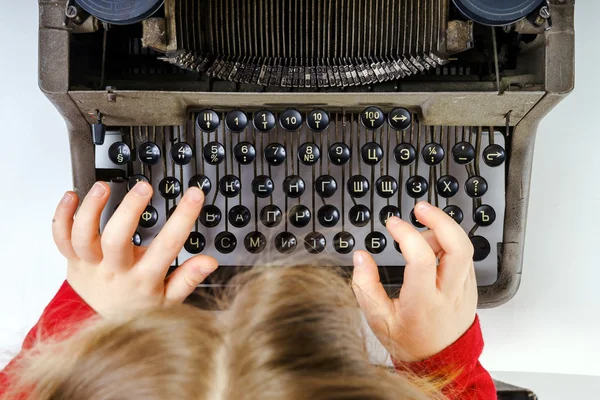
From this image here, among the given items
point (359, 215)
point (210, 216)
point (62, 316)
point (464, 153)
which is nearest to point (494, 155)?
point (464, 153)

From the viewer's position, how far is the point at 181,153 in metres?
1.64

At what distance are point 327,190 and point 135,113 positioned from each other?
589 millimetres

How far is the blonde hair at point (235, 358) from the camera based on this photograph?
0.91m

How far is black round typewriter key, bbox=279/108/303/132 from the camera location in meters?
1.59

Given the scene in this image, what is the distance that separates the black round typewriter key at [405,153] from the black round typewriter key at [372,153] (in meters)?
0.06

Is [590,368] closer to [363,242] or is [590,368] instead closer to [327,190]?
[363,242]

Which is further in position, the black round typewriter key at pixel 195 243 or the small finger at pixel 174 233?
the black round typewriter key at pixel 195 243

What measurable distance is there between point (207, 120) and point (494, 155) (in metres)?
0.83

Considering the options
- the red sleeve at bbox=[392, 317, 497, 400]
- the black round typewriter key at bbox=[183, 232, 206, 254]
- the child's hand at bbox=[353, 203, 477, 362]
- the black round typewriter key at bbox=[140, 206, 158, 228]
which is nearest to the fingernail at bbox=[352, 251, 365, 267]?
the child's hand at bbox=[353, 203, 477, 362]

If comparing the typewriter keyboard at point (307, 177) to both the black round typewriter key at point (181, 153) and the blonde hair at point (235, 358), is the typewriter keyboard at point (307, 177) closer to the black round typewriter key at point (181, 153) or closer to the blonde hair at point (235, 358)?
the black round typewriter key at point (181, 153)

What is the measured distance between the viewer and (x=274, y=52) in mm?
1584

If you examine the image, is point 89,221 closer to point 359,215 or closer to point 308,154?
point 308,154

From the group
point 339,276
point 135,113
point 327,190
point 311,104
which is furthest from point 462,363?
point 135,113

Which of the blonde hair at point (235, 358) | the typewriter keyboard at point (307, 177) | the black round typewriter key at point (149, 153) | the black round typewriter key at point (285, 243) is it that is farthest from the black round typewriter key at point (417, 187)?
the black round typewriter key at point (149, 153)
